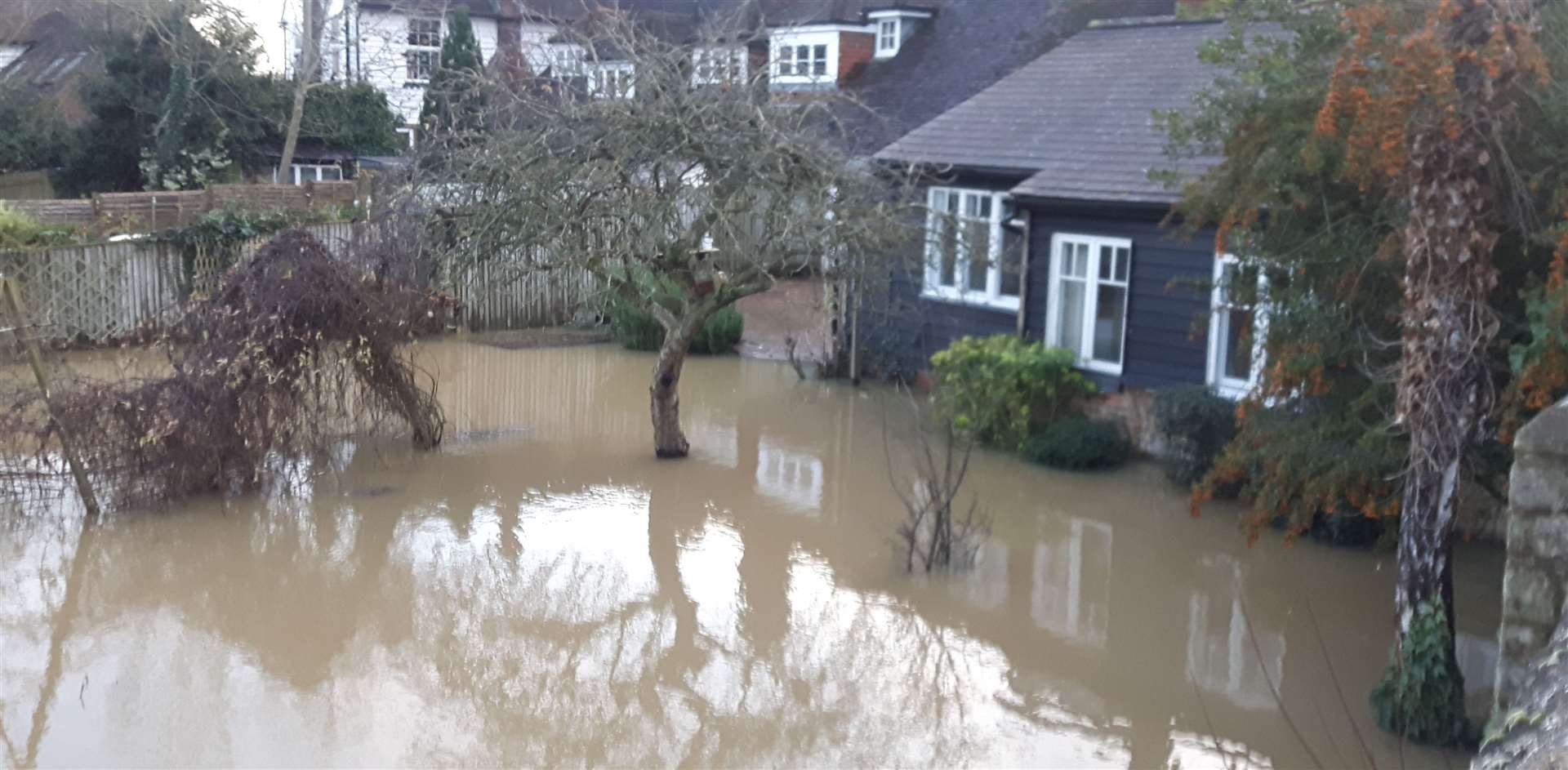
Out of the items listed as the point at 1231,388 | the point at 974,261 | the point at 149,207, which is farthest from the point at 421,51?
the point at 1231,388

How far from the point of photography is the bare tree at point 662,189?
40.3ft

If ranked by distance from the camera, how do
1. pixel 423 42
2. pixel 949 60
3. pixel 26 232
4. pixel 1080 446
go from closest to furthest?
pixel 1080 446
pixel 26 232
pixel 949 60
pixel 423 42

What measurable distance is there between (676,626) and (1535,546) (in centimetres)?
559

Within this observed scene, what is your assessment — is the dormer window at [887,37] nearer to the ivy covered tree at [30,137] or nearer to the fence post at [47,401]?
the ivy covered tree at [30,137]

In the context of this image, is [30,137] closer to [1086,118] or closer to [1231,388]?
[1086,118]

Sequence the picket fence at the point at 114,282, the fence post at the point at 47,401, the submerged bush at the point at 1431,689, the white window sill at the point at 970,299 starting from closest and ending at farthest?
1. the submerged bush at the point at 1431,689
2. the fence post at the point at 47,401
3. the white window sill at the point at 970,299
4. the picket fence at the point at 114,282

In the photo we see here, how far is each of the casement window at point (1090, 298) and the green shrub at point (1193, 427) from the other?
180cm

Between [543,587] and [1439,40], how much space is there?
727cm

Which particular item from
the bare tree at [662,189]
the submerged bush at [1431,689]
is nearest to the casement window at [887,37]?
the bare tree at [662,189]

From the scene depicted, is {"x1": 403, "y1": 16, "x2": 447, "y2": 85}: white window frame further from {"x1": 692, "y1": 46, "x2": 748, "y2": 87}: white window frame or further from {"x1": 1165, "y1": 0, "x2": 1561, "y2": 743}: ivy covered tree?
{"x1": 1165, "y1": 0, "x2": 1561, "y2": 743}: ivy covered tree

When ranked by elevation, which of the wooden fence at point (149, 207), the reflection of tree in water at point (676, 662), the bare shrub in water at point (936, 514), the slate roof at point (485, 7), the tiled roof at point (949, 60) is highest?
the slate roof at point (485, 7)

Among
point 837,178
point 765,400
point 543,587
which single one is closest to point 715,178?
point 837,178

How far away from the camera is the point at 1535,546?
6461 millimetres

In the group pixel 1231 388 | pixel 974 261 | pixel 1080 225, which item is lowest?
pixel 1231 388
